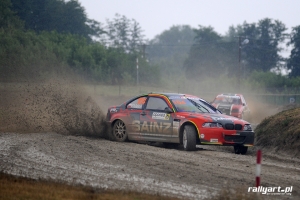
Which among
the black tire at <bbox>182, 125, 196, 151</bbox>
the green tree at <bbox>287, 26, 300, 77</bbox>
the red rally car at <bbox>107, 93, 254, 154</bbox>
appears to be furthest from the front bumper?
the green tree at <bbox>287, 26, 300, 77</bbox>

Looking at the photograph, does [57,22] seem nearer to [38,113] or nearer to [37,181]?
[38,113]

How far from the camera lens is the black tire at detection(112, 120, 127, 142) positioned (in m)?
16.2

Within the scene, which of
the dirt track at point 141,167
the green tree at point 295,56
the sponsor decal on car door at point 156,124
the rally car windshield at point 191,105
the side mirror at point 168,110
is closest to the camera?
the dirt track at point 141,167

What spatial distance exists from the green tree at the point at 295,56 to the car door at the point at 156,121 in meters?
65.5

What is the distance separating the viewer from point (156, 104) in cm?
1580

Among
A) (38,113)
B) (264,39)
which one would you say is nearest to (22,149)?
(38,113)

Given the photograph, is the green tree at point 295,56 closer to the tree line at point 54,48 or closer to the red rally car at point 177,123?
the tree line at point 54,48

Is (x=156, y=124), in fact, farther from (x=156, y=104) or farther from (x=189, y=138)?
(x=189, y=138)

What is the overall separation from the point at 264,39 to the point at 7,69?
54.3 meters

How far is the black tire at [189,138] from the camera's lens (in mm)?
14289

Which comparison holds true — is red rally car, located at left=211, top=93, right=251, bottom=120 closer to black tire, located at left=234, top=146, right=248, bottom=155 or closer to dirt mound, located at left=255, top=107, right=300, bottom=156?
dirt mound, located at left=255, top=107, right=300, bottom=156

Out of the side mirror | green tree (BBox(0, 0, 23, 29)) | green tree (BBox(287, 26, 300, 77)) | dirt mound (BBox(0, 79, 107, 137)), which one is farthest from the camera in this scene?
green tree (BBox(287, 26, 300, 77))

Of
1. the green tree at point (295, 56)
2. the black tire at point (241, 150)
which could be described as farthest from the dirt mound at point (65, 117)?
the green tree at point (295, 56)

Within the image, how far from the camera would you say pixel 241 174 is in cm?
1056
